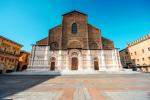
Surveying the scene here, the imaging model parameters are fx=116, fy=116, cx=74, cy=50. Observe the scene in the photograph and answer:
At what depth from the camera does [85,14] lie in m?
35.3

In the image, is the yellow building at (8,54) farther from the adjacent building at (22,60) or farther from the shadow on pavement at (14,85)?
the shadow on pavement at (14,85)

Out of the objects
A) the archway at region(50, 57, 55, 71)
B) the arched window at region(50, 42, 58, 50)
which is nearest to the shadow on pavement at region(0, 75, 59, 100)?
the archway at region(50, 57, 55, 71)

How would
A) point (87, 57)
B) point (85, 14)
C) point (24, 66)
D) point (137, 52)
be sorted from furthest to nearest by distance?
point (24, 66)
point (137, 52)
point (85, 14)
point (87, 57)

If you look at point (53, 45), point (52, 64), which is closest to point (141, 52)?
point (53, 45)

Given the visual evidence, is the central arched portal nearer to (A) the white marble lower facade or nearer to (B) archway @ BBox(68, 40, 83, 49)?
(A) the white marble lower facade

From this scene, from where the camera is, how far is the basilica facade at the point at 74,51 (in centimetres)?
3019

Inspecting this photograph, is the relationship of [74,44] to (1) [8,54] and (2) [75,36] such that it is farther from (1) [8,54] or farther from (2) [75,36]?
(1) [8,54]

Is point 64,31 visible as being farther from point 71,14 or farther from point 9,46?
point 9,46

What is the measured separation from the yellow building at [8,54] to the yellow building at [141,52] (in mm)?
39154

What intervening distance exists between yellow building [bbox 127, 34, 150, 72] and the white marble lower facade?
951cm

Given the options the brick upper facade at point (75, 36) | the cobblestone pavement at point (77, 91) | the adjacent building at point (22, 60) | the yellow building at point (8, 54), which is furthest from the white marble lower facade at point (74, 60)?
the cobblestone pavement at point (77, 91)

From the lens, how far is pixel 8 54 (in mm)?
32344

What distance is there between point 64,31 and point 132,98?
29468 millimetres

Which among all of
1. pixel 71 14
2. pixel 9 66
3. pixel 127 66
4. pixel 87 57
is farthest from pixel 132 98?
pixel 127 66
